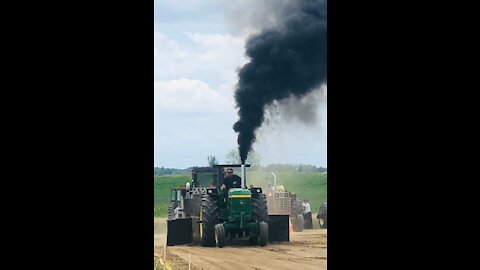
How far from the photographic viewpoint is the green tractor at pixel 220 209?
7.53 meters

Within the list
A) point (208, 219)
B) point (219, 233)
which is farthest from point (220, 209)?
point (219, 233)

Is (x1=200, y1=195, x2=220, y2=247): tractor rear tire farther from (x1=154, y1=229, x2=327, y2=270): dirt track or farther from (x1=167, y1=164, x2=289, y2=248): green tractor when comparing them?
(x1=154, y1=229, x2=327, y2=270): dirt track

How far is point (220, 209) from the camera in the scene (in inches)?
299

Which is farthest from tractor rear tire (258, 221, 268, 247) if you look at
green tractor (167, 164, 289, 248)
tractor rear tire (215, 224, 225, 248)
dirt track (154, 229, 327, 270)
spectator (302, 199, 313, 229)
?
spectator (302, 199, 313, 229)

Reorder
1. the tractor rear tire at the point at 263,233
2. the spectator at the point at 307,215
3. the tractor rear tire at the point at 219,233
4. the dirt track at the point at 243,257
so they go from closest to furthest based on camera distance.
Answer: the tractor rear tire at the point at 219,233, the tractor rear tire at the point at 263,233, the dirt track at the point at 243,257, the spectator at the point at 307,215

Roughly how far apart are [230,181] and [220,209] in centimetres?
37

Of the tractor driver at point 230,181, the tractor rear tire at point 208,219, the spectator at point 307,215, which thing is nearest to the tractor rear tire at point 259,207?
the tractor driver at point 230,181

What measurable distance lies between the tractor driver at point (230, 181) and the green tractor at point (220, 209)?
25 millimetres

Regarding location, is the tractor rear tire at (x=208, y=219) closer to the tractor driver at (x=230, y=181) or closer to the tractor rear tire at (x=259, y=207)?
the tractor driver at (x=230, y=181)

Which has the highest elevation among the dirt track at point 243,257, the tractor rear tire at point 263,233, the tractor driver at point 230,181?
the tractor driver at point 230,181
